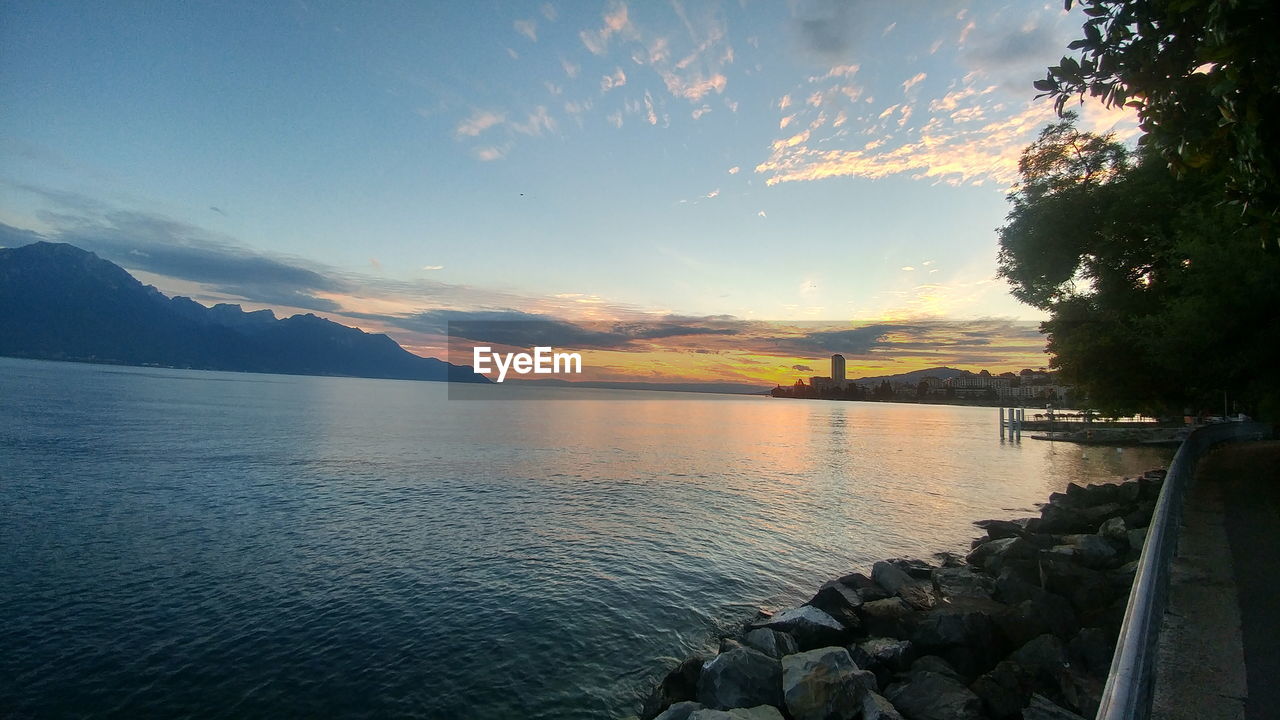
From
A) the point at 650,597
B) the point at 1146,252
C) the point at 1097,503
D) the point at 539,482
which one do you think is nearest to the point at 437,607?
the point at 650,597

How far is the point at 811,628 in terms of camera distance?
1329 cm

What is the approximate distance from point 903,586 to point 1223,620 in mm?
8011

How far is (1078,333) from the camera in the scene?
2759 centimetres

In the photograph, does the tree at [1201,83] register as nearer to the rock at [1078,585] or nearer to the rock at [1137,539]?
the rock at [1078,585]

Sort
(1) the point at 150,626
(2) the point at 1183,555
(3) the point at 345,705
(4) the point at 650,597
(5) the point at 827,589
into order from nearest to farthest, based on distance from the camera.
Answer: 1. (3) the point at 345,705
2. (2) the point at 1183,555
3. (1) the point at 150,626
4. (5) the point at 827,589
5. (4) the point at 650,597

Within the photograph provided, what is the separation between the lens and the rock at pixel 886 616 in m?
13.1

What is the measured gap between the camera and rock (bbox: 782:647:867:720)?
9742mm

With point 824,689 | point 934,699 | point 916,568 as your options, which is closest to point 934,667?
point 934,699

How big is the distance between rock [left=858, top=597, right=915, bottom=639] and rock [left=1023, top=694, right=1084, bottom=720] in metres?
3.84

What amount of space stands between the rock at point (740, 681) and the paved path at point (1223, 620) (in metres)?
5.72

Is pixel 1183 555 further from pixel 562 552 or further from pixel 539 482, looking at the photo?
pixel 539 482

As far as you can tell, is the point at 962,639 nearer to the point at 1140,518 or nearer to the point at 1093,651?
the point at 1093,651

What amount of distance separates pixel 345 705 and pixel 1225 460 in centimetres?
4375

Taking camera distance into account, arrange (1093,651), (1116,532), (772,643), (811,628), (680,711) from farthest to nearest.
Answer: (1116,532)
(811,628)
(772,643)
(1093,651)
(680,711)
